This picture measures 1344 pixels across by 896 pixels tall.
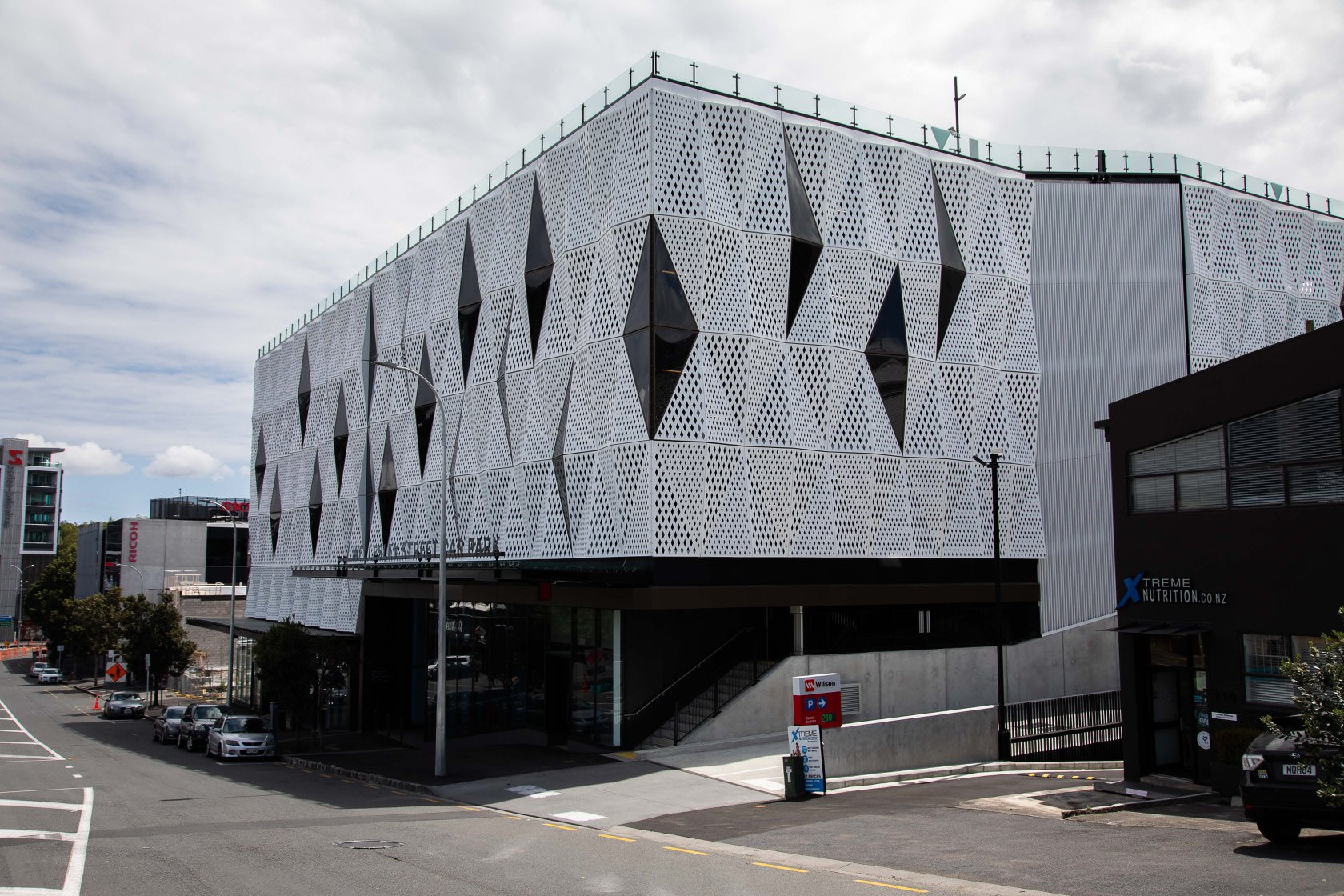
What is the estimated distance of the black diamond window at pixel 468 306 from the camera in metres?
39.9

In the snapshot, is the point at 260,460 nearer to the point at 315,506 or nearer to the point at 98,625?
the point at 315,506

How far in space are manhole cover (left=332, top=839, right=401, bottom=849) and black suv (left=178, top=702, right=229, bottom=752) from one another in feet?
75.0

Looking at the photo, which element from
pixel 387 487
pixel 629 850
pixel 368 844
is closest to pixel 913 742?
pixel 629 850

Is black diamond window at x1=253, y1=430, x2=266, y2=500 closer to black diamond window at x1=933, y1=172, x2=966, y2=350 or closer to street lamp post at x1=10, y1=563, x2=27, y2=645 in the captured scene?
black diamond window at x1=933, y1=172, x2=966, y2=350

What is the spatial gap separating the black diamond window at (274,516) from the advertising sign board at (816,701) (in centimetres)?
4862

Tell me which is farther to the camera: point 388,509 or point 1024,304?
point 388,509

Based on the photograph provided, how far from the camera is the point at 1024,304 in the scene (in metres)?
36.8

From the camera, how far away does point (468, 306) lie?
40281mm

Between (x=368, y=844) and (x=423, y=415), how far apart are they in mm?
29770

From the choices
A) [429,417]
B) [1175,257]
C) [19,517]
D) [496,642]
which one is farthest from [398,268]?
[19,517]

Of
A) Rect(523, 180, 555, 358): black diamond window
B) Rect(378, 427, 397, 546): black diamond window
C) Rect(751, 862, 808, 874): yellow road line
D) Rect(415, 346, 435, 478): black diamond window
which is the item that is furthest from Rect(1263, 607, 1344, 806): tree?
Rect(378, 427, 397, 546): black diamond window

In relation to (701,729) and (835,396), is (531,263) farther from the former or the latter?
(701,729)

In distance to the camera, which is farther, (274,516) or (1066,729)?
(274,516)

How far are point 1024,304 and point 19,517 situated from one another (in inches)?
5475
